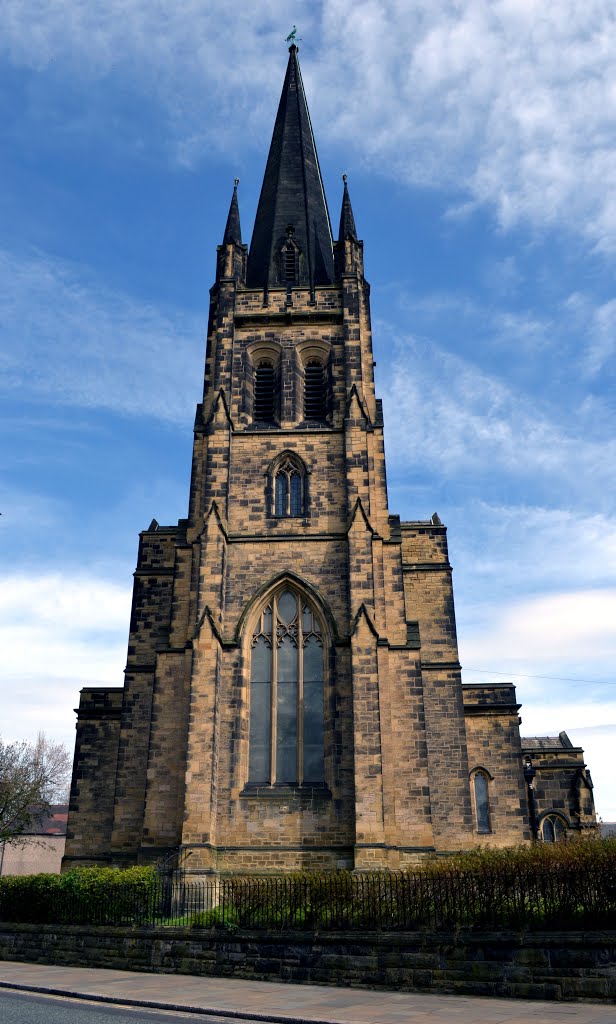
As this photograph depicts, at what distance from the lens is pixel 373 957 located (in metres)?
12.6

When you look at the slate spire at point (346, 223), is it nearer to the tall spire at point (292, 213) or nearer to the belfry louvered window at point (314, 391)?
the tall spire at point (292, 213)

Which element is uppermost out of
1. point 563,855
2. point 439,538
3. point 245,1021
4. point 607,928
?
point 439,538

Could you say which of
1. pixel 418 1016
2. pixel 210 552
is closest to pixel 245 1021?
pixel 418 1016

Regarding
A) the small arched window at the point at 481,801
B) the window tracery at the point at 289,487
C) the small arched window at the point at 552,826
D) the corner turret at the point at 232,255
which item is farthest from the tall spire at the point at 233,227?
the small arched window at the point at 552,826

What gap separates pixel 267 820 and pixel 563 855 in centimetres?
887

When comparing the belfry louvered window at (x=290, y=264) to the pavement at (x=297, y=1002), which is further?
the belfry louvered window at (x=290, y=264)

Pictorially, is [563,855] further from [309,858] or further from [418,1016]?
[309,858]

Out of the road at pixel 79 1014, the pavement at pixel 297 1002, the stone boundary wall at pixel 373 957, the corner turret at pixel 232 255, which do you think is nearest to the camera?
the road at pixel 79 1014

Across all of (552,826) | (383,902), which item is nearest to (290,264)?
(552,826)

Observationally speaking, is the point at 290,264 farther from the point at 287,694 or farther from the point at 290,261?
the point at 287,694

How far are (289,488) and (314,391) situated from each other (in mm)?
3902

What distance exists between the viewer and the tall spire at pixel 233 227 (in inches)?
1136

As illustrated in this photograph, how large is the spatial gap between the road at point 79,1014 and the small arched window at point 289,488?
14.9 m

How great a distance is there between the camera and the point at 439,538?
2603 centimetres
